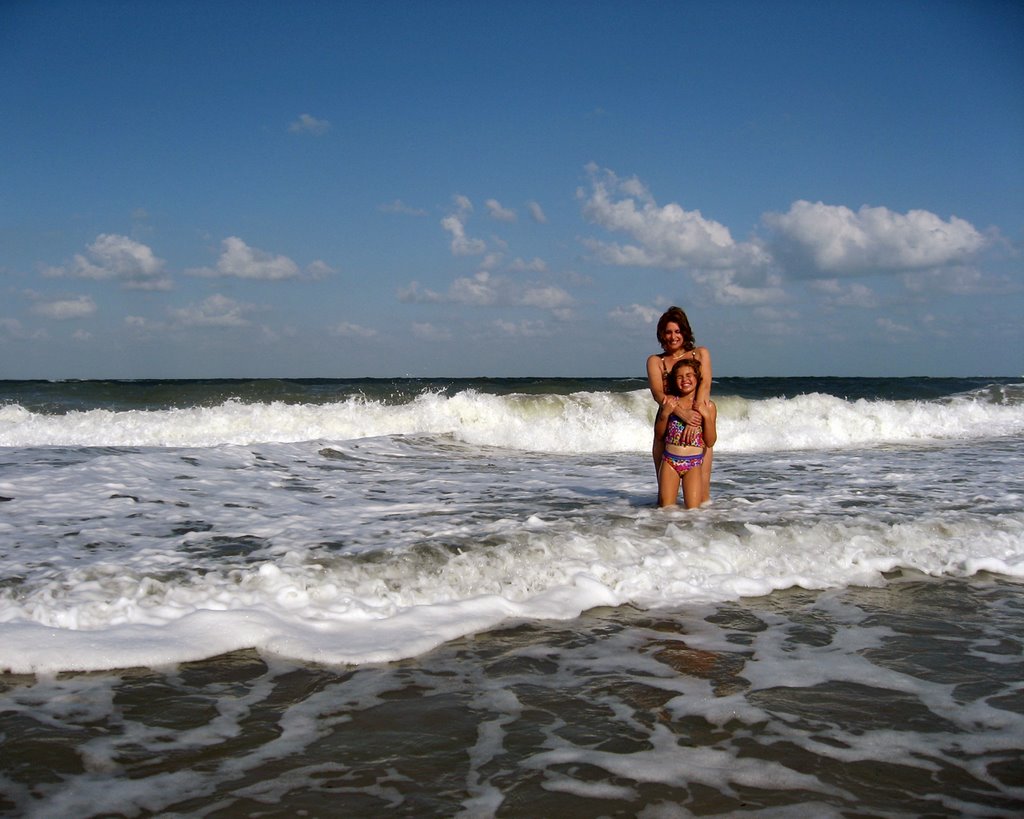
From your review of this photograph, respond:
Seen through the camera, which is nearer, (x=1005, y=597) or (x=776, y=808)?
(x=776, y=808)

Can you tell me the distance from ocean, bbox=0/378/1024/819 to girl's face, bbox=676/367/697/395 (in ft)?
3.50

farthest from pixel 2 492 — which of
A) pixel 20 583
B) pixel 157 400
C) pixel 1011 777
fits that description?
pixel 157 400

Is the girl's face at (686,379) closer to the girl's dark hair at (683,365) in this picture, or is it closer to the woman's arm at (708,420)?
the girl's dark hair at (683,365)

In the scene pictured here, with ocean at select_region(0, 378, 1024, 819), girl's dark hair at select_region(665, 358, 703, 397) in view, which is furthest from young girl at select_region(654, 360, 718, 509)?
ocean at select_region(0, 378, 1024, 819)

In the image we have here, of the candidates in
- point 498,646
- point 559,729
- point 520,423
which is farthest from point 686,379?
point 520,423

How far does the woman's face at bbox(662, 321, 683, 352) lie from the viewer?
6.67m

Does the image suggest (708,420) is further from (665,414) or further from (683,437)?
(665,414)

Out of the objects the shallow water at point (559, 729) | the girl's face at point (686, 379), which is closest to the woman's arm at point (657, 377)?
the girl's face at point (686, 379)

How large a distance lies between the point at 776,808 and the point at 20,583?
409 cm

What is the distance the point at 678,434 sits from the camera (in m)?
6.76

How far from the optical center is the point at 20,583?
4.41 meters

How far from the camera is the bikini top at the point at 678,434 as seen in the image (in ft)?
22.1

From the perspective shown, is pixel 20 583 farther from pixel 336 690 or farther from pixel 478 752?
pixel 478 752

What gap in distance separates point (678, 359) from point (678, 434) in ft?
2.12
